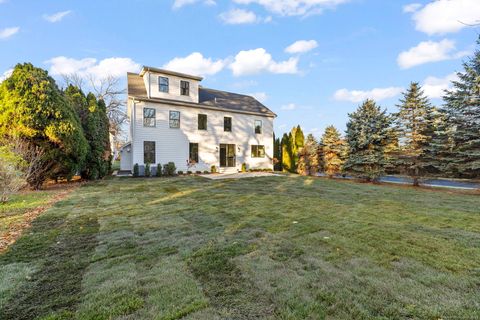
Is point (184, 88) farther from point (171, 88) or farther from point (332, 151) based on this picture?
point (332, 151)

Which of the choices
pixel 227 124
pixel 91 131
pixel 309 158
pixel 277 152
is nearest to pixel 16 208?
pixel 91 131

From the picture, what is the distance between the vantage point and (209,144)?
18484 mm

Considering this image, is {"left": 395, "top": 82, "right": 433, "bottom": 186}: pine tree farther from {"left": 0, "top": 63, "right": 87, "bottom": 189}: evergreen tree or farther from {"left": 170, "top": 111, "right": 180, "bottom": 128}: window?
{"left": 0, "top": 63, "right": 87, "bottom": 189}: evergreen tree

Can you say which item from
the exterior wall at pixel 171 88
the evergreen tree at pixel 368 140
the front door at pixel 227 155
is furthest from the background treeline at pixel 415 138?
the exterior wall at pixel 171 88

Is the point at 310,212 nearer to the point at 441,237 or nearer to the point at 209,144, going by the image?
the point at 441,237

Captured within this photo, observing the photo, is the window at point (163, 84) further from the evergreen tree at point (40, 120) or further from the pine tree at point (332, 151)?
the pine tree at point (332, 151)

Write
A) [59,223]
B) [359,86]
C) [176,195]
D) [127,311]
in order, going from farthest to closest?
[359,86] < [176,195] < [59,223] < [127,311]

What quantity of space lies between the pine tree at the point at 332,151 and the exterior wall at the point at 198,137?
19.3 feet

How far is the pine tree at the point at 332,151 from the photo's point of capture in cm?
1545

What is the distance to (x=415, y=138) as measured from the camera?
1190 cm

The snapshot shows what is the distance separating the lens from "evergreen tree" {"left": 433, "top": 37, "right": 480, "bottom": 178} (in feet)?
34.1

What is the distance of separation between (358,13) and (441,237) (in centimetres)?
1116

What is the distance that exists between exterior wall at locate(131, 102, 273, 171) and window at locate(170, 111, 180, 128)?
225 mm

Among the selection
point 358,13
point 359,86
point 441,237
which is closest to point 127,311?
point 441,237
